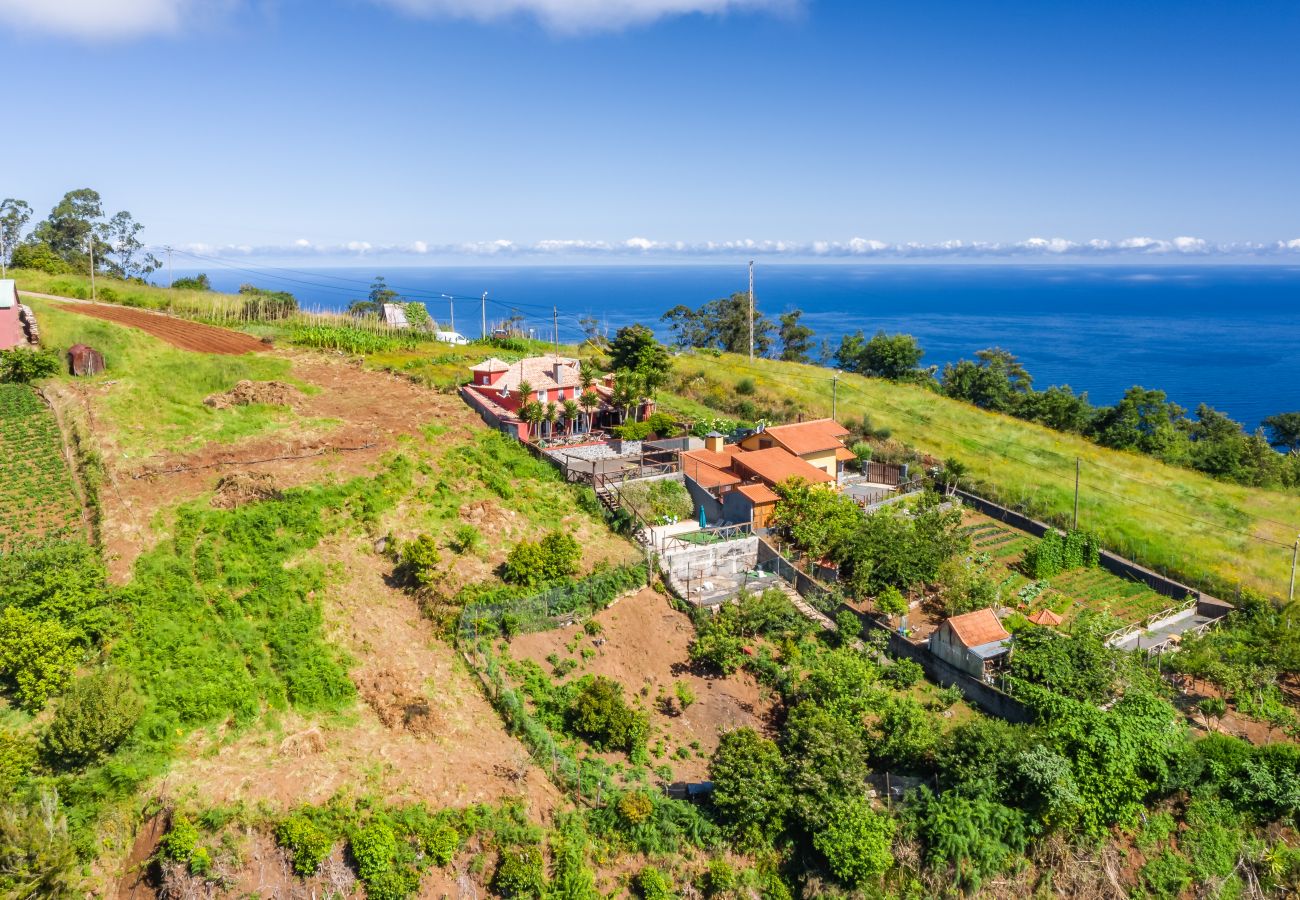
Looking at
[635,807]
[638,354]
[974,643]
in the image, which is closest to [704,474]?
[974,643]

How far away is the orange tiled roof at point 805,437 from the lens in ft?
125

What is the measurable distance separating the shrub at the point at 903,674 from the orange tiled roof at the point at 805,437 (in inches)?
518

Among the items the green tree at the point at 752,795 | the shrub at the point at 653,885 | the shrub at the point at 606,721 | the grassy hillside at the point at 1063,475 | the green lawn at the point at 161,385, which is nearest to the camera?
the shrub at the point at 653,885

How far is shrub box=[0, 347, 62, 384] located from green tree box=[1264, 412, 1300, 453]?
8708cm

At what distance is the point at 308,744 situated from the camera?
66.6 feet

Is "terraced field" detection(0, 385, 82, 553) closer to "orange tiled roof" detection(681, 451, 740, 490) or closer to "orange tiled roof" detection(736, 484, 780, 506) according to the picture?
"orange tiled roof" detection(681, 451, 740, 490)

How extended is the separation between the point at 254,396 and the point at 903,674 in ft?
102

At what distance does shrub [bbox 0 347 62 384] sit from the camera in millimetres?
37250

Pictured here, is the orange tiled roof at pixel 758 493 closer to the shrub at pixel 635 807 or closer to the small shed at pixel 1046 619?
the small shed at pixel 1046 619

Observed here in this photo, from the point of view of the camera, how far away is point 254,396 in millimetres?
38250

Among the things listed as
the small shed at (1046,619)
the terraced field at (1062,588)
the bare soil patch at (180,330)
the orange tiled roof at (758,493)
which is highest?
the bare soil patch at (180,330)

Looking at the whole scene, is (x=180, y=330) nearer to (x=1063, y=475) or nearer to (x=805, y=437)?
(x=805, y=437)

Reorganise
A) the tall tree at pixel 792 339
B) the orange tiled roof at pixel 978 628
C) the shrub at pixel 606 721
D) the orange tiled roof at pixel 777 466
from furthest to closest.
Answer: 1. the tall tree at pixel 792 339
2. the orange tiled roof at pixel 777 466
3. the orange tiled roof at pixel 978 628
4. the shrub at pixel 606 721

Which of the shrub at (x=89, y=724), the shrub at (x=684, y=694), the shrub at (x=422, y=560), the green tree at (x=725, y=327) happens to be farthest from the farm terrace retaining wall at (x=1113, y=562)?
the green tree at (x=725, y=327)
